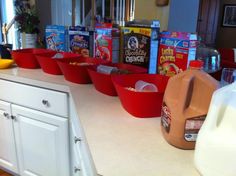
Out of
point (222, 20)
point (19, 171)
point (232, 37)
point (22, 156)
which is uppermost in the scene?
point (222, 20)

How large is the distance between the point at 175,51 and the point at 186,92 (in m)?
0.48

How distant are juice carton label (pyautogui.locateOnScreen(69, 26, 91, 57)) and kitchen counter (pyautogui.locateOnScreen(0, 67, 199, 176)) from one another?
19.0 inches

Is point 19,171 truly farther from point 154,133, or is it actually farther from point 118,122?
point 154,133

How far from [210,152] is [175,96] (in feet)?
0.62

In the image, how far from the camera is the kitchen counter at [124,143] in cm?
56

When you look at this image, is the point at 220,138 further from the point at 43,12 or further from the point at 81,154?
the point at 43,12

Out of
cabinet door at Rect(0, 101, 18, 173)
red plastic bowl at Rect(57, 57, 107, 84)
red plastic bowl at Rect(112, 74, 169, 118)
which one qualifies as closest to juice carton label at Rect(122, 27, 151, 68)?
red plastic bowl at Rect(57, 57, 107, 84)

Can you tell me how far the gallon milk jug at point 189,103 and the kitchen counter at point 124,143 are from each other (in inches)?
2.3

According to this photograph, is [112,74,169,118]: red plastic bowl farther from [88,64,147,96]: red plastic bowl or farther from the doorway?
the doorway

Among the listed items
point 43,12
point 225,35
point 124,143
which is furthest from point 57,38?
point 225,35

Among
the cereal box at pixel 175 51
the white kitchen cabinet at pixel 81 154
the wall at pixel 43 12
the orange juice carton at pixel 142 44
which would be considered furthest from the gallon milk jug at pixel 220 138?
the wall at pixel 43 12

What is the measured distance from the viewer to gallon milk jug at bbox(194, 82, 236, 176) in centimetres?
45

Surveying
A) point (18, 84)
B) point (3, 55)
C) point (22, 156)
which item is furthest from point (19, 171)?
point (3, 55)

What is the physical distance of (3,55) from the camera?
1.69 m
